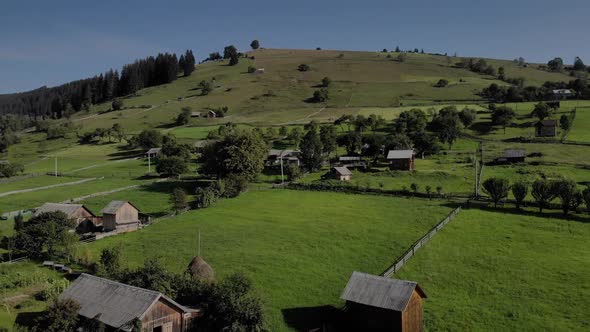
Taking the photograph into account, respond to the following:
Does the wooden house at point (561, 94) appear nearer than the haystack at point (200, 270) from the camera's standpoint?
No

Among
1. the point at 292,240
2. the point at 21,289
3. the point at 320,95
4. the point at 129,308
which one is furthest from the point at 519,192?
the point at 320,95

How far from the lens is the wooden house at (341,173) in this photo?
78988mm

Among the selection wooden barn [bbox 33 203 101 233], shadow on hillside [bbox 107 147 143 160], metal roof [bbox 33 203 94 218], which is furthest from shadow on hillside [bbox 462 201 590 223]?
shadow on hillside [bbox 107 147 143 160]

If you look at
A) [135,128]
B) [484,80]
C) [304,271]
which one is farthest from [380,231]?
[484,80]

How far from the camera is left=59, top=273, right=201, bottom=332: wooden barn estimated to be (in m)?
30.0

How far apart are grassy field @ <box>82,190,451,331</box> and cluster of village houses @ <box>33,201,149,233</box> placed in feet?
11.3

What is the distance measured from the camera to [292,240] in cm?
5109

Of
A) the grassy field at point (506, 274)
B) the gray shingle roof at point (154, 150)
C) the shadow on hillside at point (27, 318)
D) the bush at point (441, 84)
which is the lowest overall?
the shadow on hillside at point (27, 318)

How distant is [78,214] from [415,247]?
3987 cm

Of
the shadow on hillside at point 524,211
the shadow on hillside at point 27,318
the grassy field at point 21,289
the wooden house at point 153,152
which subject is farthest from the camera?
the wooden house at point 153,152

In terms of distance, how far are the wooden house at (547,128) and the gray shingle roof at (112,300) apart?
9106cm

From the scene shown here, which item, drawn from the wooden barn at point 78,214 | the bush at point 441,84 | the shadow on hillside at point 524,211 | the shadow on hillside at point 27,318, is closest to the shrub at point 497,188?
the shadow on hillside at point 524,211

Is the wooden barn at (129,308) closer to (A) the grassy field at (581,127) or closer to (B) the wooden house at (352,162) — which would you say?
(B) the wooden house at (352,162)

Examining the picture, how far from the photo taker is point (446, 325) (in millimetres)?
32656
